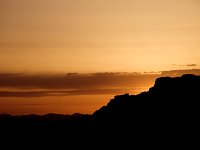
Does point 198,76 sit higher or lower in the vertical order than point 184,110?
higher

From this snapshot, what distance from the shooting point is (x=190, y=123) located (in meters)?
182

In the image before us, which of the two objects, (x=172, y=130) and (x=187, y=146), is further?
(x=172, y=130)

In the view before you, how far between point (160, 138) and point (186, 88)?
85.2ft

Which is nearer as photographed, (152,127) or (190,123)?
(190,123)

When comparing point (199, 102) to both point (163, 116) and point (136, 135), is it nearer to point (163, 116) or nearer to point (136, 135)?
point (163, 116)

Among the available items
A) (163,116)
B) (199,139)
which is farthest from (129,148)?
(199,139)

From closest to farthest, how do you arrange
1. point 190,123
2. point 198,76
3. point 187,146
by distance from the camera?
point 187,146, point 190,123, point 198,76

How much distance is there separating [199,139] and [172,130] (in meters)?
15.2

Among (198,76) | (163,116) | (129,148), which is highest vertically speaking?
(198,76)

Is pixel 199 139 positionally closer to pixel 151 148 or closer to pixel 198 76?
pixel 151 148

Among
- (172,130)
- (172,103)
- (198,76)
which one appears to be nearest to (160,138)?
(172,130)

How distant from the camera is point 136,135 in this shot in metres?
200

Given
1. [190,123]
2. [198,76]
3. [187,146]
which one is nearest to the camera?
[187,146]

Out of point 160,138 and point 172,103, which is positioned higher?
point 172,103
